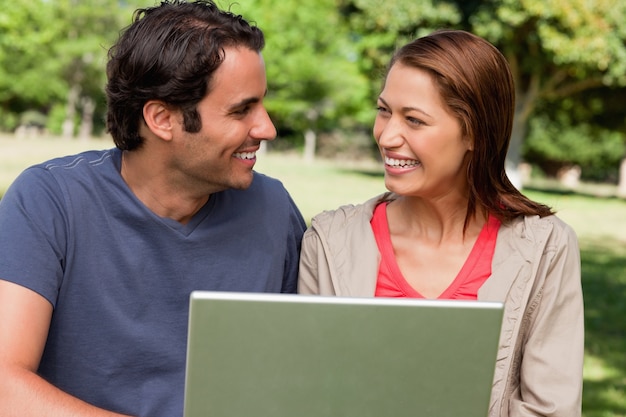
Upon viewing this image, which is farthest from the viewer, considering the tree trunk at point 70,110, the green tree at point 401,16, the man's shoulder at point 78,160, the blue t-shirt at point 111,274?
the tree trunk at point 70,110

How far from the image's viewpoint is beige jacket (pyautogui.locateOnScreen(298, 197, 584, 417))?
84.0 inches

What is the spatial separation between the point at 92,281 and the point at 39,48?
1375 inches

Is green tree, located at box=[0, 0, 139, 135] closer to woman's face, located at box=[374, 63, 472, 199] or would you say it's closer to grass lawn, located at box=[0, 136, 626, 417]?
grass lawn, located at box=[0, 136, 626, 417]

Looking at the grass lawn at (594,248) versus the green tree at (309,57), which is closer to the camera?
the grass lawn at (594,248)

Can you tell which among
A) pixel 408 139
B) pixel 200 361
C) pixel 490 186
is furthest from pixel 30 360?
pixel 490 186

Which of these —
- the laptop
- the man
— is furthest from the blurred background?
the laptop

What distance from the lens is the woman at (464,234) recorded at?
216cm

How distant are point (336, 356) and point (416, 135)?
0.92 metres

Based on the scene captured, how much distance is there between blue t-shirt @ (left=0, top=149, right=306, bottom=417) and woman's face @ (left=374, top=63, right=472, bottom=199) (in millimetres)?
530

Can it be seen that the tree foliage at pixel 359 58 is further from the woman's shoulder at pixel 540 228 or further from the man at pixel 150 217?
the woman's shoulder at pixel 540 228

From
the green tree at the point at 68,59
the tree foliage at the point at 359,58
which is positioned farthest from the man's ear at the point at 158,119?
the green tree at the point at 68,59

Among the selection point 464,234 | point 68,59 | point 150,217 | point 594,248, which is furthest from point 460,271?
point 68,59

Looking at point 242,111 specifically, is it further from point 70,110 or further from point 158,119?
point 70,110

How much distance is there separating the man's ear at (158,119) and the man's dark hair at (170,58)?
2 centimetres
